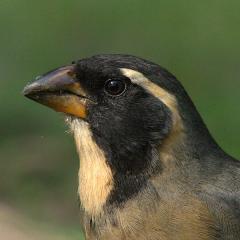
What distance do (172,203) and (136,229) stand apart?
23cm

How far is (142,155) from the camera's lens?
6.54m

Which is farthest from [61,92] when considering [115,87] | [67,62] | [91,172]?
[67,62]

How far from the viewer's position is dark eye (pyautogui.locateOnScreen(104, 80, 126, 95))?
6.54m

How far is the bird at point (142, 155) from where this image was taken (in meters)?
6.46

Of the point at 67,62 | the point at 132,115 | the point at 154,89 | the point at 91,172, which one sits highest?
the point at 154,89

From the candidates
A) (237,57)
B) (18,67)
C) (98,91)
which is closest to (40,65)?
(18,67)

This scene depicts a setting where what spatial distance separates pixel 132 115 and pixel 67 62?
7834 mm

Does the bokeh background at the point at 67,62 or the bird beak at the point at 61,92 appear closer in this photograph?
the bird beak at the point at 61,92

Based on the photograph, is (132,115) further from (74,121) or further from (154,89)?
(74,121)

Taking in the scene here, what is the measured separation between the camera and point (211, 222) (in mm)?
6410

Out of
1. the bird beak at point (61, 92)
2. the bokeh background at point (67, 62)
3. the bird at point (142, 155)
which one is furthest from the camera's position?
the bokeh background at point (67, 62)

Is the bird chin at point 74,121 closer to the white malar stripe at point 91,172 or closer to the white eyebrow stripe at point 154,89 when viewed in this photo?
the white malar stripe at point 91,172

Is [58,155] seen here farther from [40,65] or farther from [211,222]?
[211,222]

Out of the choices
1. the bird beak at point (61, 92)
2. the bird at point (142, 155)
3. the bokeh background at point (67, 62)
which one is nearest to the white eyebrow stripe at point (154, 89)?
the bird at point (142, 155)
